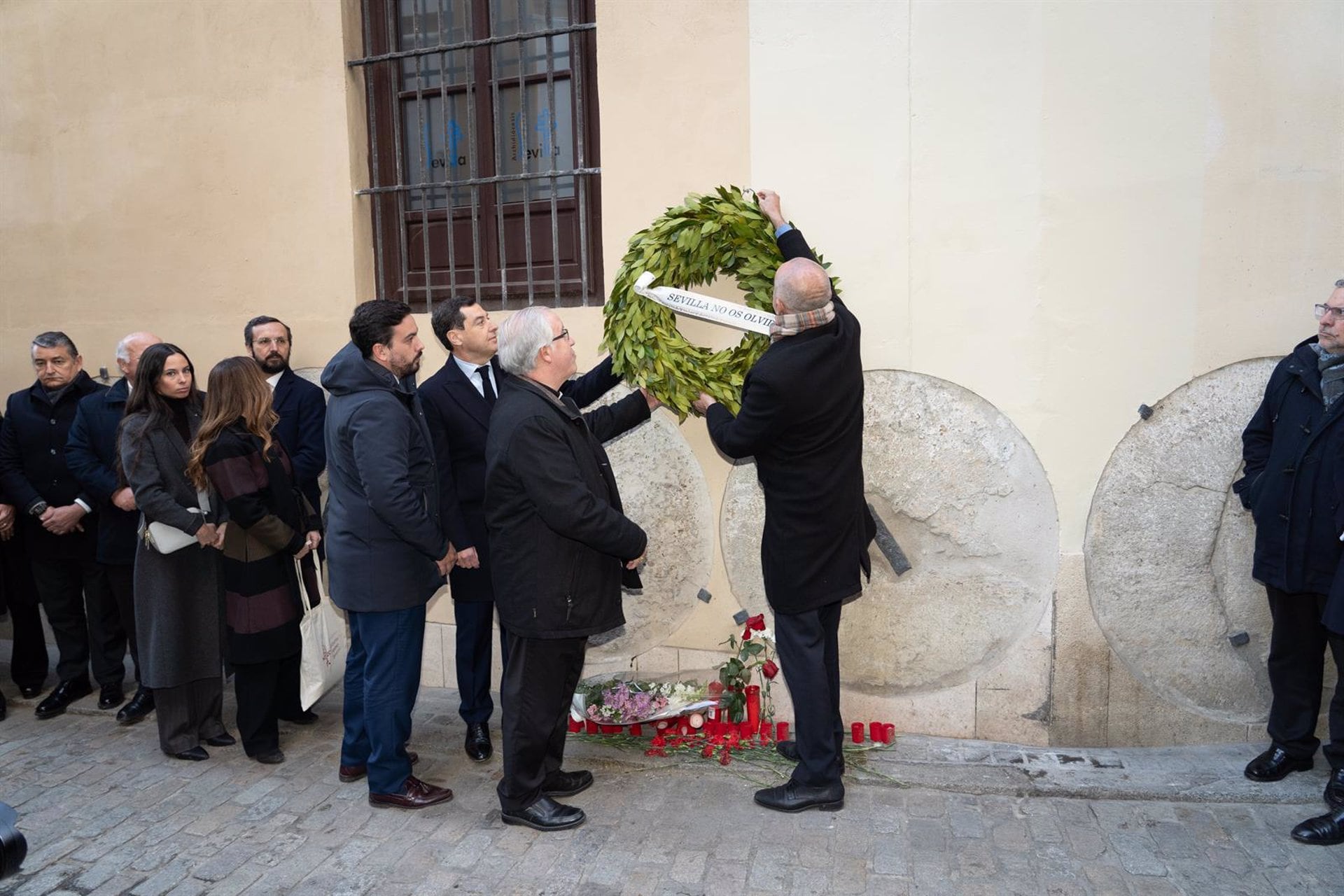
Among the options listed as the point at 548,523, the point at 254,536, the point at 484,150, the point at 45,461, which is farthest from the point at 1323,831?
the point at 45,461

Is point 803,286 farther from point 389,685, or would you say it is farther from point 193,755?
point 193,755

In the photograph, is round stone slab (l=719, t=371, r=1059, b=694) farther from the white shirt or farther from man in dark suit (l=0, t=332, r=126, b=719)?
man in dark suit (l=0, t=332, r=126, b=719)

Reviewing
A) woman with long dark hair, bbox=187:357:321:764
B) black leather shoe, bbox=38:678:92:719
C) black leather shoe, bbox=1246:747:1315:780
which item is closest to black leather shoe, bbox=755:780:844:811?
black leather shoe, bbox=1246:747:1315:780

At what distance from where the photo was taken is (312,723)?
5.08m

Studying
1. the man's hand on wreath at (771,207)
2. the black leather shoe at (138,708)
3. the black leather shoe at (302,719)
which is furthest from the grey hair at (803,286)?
the black leather shoe at (138,708)

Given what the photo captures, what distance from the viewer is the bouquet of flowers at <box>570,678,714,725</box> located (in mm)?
4582

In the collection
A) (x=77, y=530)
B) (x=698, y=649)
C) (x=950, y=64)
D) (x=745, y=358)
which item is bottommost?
(x=698, y=649)

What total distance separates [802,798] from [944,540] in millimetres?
1373

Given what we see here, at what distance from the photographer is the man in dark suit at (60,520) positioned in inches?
211

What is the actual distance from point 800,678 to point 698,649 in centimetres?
116

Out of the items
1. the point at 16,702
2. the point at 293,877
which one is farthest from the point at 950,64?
the point at 16,702

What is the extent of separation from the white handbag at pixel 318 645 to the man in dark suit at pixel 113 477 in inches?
42.3

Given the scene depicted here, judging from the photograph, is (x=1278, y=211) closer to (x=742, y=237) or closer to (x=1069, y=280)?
(x=1069, y=280)

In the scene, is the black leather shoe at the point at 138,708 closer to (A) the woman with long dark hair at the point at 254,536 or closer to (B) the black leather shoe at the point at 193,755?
(B) the black leather shoe at the point at 193,755
